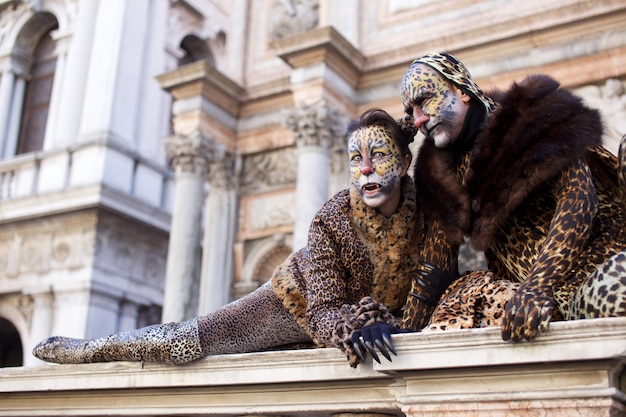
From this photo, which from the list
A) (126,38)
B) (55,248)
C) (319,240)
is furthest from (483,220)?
(126,38)

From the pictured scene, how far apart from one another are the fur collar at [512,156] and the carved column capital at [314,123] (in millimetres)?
8719

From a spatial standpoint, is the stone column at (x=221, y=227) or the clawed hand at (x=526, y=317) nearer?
the clawed hand at (x=526, y=317)

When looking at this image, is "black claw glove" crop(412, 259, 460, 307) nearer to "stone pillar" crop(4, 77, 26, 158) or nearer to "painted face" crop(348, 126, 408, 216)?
"painted face" crop(348, 126, 408, 216)

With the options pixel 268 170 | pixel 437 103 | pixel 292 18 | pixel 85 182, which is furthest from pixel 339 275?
pixel 85 182

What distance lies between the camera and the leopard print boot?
3.16 meters

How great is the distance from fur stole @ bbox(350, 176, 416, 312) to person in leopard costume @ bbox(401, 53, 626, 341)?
14cm

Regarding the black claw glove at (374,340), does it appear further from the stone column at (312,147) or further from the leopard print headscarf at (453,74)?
the stone column at (312,147)

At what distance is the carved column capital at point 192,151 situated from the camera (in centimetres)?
1306

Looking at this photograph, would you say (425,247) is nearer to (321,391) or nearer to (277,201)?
(321,391)

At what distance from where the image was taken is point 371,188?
3.03 m

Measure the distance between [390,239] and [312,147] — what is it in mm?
8593

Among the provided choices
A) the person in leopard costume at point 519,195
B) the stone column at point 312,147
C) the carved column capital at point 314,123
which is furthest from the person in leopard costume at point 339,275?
the carved column capital at point 314,123

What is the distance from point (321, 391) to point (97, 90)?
16430 millimetres

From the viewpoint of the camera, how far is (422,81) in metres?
2.88
